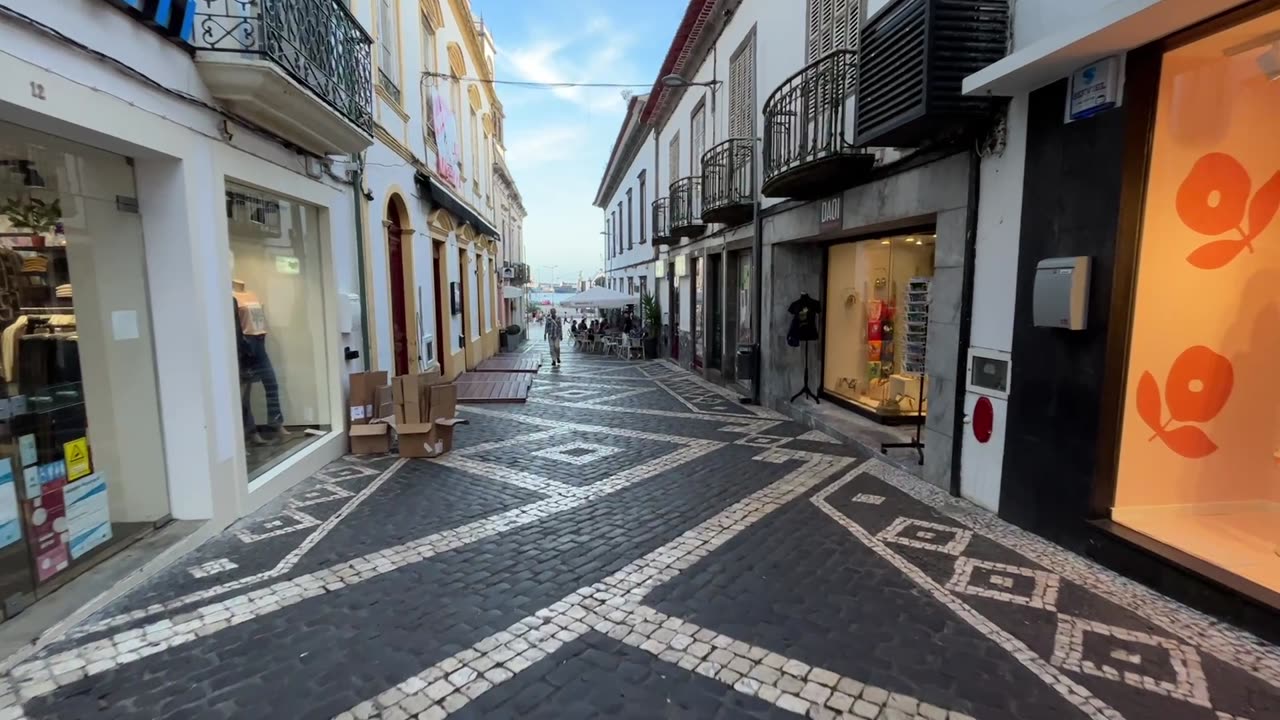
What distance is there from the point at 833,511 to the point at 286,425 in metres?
5.31

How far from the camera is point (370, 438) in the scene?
6.77 meters

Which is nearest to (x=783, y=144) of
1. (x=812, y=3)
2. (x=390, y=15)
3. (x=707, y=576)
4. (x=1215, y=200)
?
(x=812, y=3)

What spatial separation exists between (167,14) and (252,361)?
2.87m

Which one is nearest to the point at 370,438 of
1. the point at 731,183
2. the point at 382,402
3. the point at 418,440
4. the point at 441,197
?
Answer: the point at 382,402

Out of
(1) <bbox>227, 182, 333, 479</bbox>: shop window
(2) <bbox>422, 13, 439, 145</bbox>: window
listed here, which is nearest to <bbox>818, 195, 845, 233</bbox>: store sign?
(1) <bbox>227, 182, 333, 479</bbox>: shop window

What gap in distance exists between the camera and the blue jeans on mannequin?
541 centimetres

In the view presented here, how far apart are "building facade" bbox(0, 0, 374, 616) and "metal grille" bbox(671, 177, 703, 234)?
8726mm

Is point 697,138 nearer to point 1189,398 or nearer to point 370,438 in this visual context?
point 370,438

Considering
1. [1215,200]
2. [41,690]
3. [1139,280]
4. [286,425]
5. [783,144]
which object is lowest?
[41,690]

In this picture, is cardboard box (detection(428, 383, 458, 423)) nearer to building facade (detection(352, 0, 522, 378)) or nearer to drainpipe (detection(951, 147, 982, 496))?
building facade (detection(352, 0, 522, 378))

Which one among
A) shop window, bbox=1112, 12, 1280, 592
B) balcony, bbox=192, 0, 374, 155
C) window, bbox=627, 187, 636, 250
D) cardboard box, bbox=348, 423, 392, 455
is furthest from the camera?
window, bbox=627, 187, 636, 250

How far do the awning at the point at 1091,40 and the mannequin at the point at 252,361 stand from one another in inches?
238

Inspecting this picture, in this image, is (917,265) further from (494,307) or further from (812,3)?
(494,307)

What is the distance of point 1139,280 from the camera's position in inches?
150
